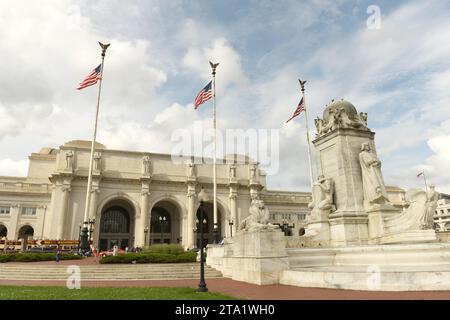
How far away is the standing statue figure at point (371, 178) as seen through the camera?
16047 millimetres

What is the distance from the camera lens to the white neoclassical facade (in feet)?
190

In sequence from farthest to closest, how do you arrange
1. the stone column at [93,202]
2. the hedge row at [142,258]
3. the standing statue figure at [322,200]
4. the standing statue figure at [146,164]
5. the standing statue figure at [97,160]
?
the standing statue figure at [146,164] < the standing statue figure at [97,160] < the stone column at [93,202] < the hedge row at [142,258] < the standing statue figure at [322,200]

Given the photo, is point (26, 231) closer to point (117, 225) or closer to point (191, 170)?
point (117, 225)

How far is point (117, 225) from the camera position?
66188 millimetres

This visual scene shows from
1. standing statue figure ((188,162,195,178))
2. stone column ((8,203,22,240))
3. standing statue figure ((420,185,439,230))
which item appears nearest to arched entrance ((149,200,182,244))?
standing statue figure ((188,162,195,178))

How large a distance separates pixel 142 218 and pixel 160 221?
8.60m

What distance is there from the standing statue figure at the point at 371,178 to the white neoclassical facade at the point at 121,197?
131 ft

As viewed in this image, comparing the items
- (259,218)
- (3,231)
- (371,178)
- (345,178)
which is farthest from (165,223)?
(371,178)

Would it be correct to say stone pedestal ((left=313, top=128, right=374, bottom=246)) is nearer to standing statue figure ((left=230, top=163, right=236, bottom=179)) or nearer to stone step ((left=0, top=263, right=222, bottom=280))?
stone step ((left=0, top=263, right=222, bottom=280))

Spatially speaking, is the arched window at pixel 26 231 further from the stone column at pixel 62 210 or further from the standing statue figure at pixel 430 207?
the standing statue figure at pixel 430 207

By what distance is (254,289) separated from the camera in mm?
11500

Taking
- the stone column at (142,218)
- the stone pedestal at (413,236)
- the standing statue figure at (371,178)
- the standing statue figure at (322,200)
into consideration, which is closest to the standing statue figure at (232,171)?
the stone column at (142,218)

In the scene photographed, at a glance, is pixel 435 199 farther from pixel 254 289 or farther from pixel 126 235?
pixel 126 235
